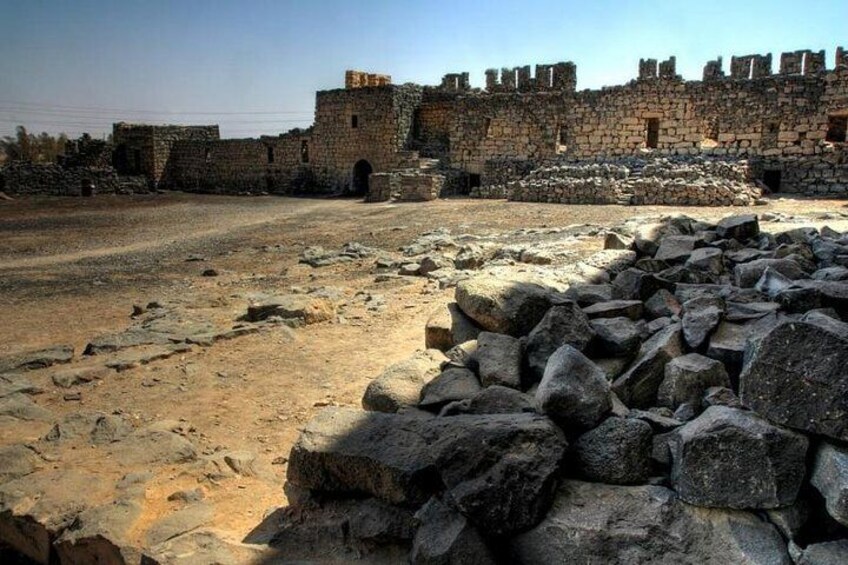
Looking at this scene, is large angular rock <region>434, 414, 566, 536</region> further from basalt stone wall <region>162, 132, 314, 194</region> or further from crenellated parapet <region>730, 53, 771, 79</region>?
basalt stone wall <region>162, 132, 314, 194</region>

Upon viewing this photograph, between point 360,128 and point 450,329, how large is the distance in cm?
2739

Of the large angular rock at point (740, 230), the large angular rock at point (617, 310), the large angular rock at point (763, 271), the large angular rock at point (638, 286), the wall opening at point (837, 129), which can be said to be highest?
the wall opening at point (837, 129)

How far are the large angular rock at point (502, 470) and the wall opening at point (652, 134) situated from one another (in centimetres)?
2296

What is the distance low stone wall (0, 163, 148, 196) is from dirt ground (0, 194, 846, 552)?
464 inches

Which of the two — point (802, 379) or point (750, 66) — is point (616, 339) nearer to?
point (802, 379)

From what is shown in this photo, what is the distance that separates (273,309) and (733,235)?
5.80m

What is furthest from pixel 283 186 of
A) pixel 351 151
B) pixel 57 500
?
pixel 57 500

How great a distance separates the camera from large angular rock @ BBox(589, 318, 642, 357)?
431 centimetres

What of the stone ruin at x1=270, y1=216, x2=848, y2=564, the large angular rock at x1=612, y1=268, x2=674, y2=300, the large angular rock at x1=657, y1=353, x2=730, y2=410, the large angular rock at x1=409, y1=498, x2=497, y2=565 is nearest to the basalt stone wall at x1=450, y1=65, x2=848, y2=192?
the large angular rock at x1=612, y1=268, x2=674, y2=300

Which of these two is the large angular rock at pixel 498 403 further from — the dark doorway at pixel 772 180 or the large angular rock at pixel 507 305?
the dark doorway at pixel 772 180

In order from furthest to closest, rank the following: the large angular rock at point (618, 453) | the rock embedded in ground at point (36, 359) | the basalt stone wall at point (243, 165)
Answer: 1. the basalt stone wall at point (243, 165)
2. the rock embedded in ground at point (36, 359)
3. the large angular rock at point (618, 453)

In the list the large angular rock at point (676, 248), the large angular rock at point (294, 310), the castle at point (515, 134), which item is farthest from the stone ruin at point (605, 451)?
the castle at point (515, 134)

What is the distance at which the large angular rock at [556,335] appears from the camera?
14.1 ft

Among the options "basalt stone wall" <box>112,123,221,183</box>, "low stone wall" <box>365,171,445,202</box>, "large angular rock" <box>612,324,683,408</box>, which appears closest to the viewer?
"large angular rock" <box>612,324,683,408</box>
